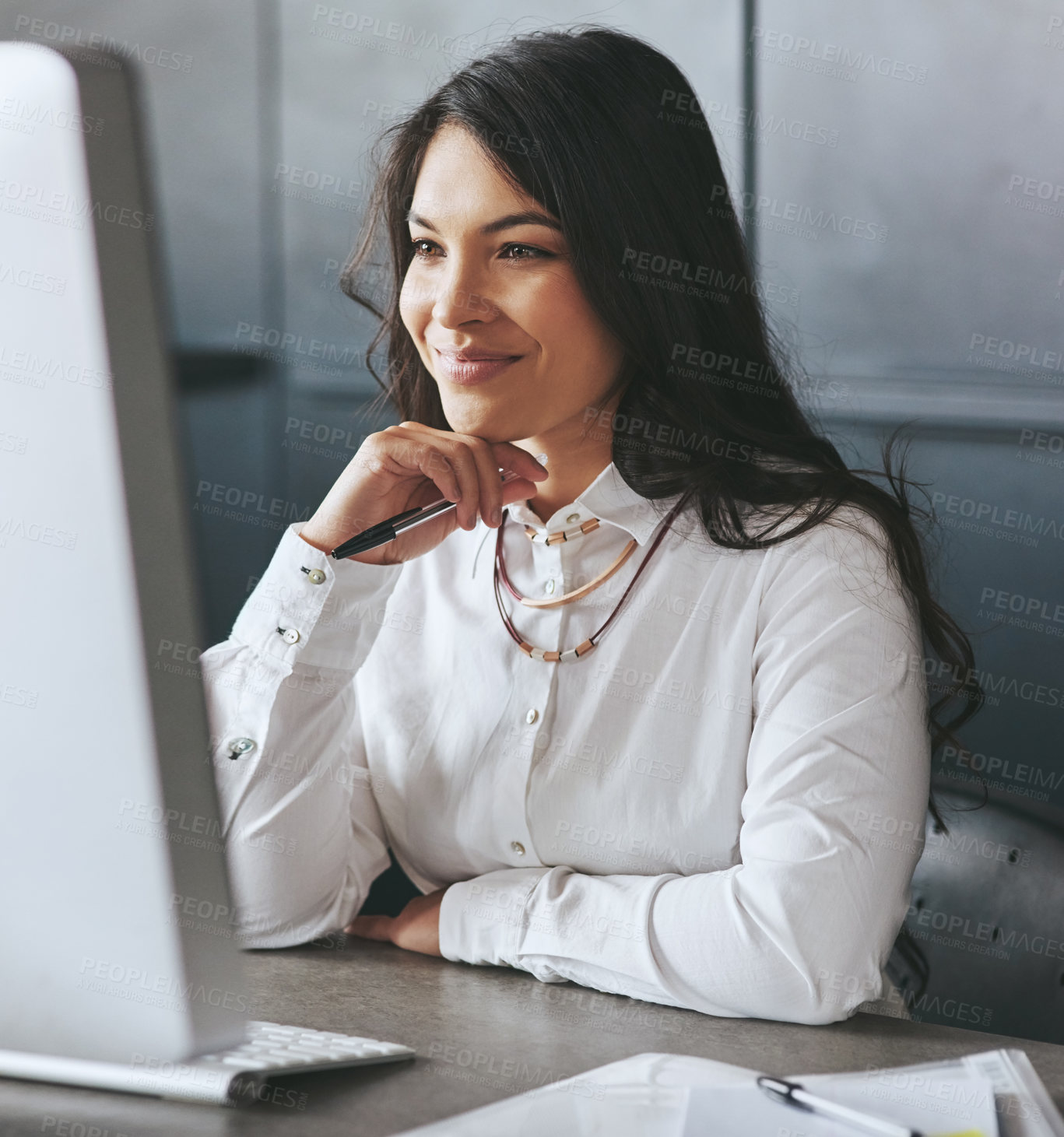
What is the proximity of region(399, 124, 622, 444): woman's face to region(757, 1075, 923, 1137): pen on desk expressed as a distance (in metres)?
0.84

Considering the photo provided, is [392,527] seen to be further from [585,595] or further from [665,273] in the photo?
[665,273]

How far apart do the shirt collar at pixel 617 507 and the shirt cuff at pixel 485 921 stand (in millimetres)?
431

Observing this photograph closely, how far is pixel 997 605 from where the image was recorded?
2.73m

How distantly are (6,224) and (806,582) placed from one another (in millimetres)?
932

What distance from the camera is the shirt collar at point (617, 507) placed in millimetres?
1419

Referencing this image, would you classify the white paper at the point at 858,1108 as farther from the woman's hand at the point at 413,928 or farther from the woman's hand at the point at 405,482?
the woman's hand at the point at 405,482

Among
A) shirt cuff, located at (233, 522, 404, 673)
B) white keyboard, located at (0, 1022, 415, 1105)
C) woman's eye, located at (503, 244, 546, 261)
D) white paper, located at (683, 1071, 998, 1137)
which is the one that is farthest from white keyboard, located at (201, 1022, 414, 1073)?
woman's eye, located at (503, 244, 546, 261)

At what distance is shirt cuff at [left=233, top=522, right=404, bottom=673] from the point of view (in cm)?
132

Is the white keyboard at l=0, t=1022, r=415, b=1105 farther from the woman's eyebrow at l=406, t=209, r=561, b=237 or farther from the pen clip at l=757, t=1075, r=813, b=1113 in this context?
the woman's eyebrow at l=406, t=209, r=561, b=237

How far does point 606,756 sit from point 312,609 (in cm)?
37

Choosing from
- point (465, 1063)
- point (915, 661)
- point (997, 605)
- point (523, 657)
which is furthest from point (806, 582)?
point (997, 605)

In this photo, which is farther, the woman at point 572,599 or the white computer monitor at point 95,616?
the woman at point 572,599

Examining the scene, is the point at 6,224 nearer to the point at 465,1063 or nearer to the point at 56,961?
the point at 56,961

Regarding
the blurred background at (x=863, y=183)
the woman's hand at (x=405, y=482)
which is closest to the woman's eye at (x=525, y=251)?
the woman's hand at (x=405, y=482)
